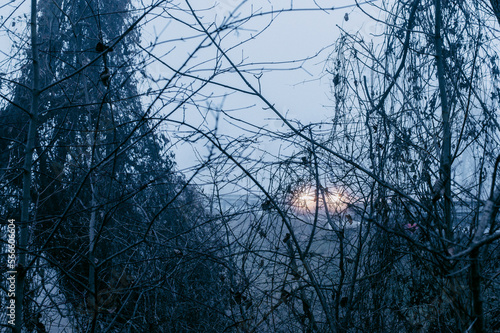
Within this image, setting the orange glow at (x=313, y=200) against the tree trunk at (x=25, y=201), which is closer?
the tree trunk at (x=25, y=201)

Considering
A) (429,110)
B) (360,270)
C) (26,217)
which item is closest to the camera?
(26,217)

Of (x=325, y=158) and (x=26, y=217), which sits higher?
(x=325, y=158)

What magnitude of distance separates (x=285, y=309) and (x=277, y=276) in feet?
1.15

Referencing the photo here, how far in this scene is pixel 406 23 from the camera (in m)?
3.98

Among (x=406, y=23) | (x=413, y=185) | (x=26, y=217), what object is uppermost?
(x=406, y=23)

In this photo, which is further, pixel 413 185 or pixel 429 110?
pixel 429 110

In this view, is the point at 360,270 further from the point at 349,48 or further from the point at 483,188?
the point at 349,48

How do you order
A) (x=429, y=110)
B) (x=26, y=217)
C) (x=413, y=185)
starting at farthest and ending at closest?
(x=429, y=110) → (x=413, y=185) → (x=26, y=217)

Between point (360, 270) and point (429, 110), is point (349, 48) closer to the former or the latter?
point (429, 110)

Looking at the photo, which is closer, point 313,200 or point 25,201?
point 25,201

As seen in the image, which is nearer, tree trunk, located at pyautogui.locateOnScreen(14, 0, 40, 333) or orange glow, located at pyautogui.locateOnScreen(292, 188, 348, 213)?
tree trunk, located at pyautogui.locateOnScreen(14, 0, 40, 333)

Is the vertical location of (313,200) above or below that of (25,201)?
above

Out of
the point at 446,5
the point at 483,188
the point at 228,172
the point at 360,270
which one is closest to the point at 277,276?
the point at 360,270

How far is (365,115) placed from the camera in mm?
4395
